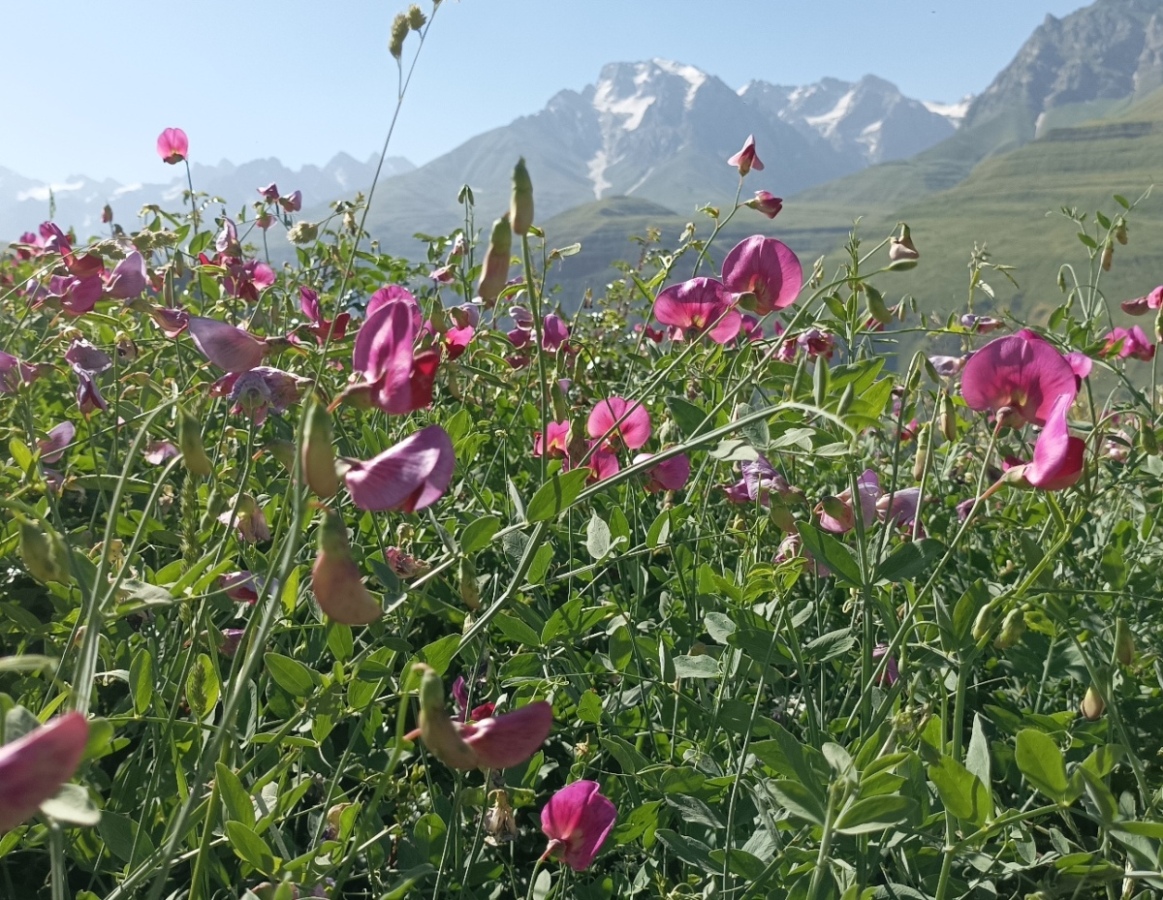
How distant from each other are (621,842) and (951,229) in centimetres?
16615

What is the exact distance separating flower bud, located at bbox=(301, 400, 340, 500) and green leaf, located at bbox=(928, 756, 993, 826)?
72cm

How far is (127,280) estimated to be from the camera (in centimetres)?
185

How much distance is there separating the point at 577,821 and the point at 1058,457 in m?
0.79

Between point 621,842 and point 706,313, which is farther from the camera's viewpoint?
point 706,313

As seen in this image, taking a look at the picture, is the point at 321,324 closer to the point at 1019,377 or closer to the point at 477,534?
the point at 477,534

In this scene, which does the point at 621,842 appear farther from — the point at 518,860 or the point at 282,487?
the point at 282,487

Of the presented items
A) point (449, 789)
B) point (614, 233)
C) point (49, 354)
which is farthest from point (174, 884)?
point (614, 233)

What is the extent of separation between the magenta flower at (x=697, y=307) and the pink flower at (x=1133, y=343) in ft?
3.76

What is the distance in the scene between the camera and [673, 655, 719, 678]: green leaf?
153 cm

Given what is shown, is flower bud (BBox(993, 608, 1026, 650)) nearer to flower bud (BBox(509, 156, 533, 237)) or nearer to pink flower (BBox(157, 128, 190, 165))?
flower bud (BBox(509, 156, 533, 237))

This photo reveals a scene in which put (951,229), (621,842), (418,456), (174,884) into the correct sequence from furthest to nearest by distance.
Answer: (951,229) → (174,884) → (621,842) → (418,456)

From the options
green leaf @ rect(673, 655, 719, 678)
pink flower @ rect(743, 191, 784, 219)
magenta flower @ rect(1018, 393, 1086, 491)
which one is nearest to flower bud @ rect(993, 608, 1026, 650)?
magenta flower @ rect(1018, 393, 1086, 491)

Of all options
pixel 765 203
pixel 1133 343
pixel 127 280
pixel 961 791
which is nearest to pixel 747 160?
pixel 765 203

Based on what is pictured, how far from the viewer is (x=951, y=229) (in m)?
152
